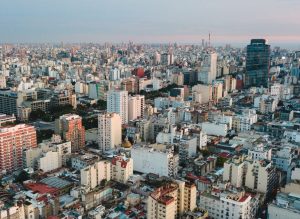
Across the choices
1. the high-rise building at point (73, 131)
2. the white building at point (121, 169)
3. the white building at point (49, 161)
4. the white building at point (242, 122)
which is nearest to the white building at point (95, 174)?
the white building at point (121, 169)

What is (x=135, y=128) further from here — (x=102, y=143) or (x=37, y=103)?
(x=37, y=103)

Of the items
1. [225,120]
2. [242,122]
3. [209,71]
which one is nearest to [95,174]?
[225,120]

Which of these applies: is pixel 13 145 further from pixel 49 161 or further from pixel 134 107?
pixel 134 107

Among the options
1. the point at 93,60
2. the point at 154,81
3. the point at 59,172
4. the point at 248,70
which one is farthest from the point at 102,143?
the point at 93,60

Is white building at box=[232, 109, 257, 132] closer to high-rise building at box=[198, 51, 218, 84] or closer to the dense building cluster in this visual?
the dense building cluster

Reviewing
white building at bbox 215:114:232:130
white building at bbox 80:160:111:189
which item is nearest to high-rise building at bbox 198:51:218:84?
white building at bbox 215:114:232:130
